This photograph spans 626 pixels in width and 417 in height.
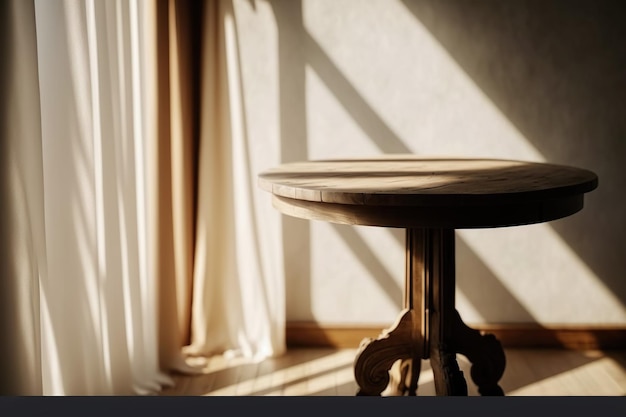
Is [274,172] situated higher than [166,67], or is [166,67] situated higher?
[166,67]

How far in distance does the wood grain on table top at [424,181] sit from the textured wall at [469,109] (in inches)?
20.9

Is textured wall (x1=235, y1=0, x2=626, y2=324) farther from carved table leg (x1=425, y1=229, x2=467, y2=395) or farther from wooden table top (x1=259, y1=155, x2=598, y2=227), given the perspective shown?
carved table leg (x1=425, y1=229, x2=467, y2=395)

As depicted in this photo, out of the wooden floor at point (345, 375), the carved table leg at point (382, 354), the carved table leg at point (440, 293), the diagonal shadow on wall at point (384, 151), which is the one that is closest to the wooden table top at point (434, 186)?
the carved table leg at point (440, 293)

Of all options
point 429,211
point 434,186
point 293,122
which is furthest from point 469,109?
point 429,211

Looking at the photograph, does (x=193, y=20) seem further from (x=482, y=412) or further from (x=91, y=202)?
(x=482, y=412)

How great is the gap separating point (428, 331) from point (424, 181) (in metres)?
0.55

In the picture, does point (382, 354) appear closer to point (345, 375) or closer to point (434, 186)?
point (345, 375)

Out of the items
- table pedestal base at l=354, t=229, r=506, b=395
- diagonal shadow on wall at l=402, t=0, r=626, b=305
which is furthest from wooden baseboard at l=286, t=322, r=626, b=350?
table pedestal base at l=354, t=229, r=506, b=395

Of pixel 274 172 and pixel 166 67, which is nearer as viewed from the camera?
pixel 274 172

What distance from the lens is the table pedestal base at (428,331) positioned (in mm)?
2359

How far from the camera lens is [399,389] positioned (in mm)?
2607

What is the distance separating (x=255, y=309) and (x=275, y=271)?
0.18m

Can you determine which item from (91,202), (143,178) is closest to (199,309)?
(143,178)

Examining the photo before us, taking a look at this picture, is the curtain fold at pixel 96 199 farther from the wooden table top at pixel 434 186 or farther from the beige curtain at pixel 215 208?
the wooden table top at pixel 434 186
